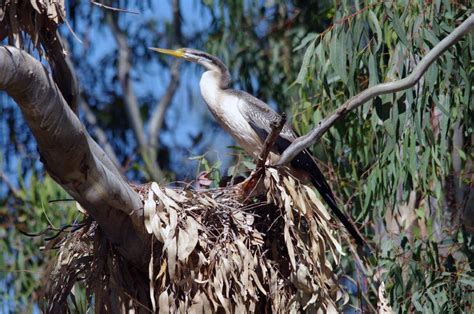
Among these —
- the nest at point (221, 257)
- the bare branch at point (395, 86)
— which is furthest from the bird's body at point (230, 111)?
the bare branch at point (395, 86)

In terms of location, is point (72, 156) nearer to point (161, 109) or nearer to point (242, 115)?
point (242, 115)

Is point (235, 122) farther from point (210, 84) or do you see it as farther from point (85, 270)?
point (85, 270)

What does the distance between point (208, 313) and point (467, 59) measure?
84.7 inches

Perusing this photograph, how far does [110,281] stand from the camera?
4.25m

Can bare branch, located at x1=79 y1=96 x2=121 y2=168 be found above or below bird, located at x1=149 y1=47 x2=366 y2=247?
below

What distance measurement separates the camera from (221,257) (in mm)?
4289

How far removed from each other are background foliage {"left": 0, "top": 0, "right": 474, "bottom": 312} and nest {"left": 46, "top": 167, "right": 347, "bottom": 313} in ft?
1.63

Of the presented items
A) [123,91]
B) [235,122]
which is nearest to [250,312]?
[235,122]

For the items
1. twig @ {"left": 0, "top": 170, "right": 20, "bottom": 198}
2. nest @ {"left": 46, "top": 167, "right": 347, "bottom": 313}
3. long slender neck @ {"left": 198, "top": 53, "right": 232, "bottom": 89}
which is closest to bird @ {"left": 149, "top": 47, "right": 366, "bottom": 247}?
long slender neck @ {"left": 198, "top": 53, "right": 232, "bottom": 89}

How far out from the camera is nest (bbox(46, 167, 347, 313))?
421cm

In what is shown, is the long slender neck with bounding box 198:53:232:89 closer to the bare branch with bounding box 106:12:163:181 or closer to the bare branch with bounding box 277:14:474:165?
the bare branch with bounding box 277:14:474:165

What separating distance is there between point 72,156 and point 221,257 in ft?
3.06

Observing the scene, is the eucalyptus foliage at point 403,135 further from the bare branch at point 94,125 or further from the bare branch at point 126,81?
the bare branch at point 126,81

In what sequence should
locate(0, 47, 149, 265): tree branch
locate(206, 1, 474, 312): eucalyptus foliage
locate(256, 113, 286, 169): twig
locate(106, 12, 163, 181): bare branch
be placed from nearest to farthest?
locate(0, 47, 149, 265): tree branch, locate(256, 113, 286, 169): twig, locate(206, 1, 474, 312): eucalyptus foliage, locate(106, 12, 163, 181): bare branch
